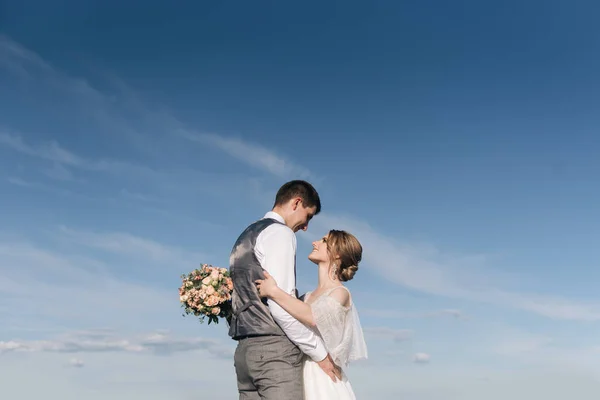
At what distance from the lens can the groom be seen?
748cm

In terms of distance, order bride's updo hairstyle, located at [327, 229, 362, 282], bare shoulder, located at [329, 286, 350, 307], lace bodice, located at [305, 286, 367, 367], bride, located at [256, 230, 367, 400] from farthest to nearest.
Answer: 1. bride's updo hairstyle, located at [327, 229, 362, 282]
2. bare shoulder, located at [329, 286, 350, 307]
3. lace bodice, located at [305, 286, 367, 367]
4. bride, located at [256, 230, 367, 400]

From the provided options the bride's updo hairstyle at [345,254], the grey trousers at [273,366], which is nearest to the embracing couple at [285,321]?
the grey trousers at [273,366]

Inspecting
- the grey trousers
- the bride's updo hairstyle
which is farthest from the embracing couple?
the bride's updo hairstyle

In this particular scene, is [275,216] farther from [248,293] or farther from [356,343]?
[356,343]

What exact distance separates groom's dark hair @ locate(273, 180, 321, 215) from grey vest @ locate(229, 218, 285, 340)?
0.34 m

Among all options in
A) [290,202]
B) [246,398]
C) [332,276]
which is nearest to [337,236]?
[332,276]

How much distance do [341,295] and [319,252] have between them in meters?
0.68

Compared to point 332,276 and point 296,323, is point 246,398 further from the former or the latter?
point 332,276

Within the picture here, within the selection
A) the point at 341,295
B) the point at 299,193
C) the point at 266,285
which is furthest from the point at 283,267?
the point at 341,295

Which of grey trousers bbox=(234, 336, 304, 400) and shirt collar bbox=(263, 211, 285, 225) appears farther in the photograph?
shirt collar bbox=(263, 211, 285, 225)

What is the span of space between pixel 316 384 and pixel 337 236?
1.91 meters

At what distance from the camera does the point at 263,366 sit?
295 inches

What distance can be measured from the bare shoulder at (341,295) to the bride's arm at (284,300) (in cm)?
84

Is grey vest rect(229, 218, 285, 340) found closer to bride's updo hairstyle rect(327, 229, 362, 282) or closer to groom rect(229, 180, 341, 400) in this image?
groom rect(229, 180, 341, 400)
